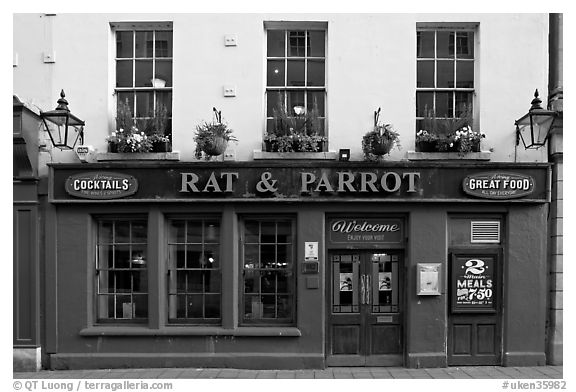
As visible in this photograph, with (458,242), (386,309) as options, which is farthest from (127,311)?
(458,242)

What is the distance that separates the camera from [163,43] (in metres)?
8.55

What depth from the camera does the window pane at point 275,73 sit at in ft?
27.9

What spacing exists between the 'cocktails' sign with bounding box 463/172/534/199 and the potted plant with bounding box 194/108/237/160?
13.5ft

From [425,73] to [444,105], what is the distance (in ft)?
2.20

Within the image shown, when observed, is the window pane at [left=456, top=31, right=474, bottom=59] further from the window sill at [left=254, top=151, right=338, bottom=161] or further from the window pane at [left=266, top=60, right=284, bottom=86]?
the window pane at [left=266, top=60, right=284, bottom=86]

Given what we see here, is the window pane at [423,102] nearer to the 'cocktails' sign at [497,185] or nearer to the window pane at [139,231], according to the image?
the 'cocktails' sign at [497,185]

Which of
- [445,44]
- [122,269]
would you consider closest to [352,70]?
[445,44]

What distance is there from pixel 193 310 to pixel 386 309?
11.2 feet

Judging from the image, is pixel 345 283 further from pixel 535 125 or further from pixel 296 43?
pixel 296 43

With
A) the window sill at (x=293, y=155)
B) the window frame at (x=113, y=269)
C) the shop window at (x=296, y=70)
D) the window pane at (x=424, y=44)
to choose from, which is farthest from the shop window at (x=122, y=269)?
the window pane at (x=424, y=44)

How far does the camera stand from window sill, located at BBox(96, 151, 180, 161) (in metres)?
8.20

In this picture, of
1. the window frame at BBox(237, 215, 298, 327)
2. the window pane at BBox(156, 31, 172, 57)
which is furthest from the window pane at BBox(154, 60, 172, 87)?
the window frame at BBox(237, 215, 298, 327)

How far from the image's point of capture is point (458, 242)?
8.30m

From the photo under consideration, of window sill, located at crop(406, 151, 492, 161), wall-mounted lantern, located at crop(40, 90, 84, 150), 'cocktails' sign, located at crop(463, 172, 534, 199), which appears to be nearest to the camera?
wall-mounted lantern, located at crop(40, 90, 84, 150)
